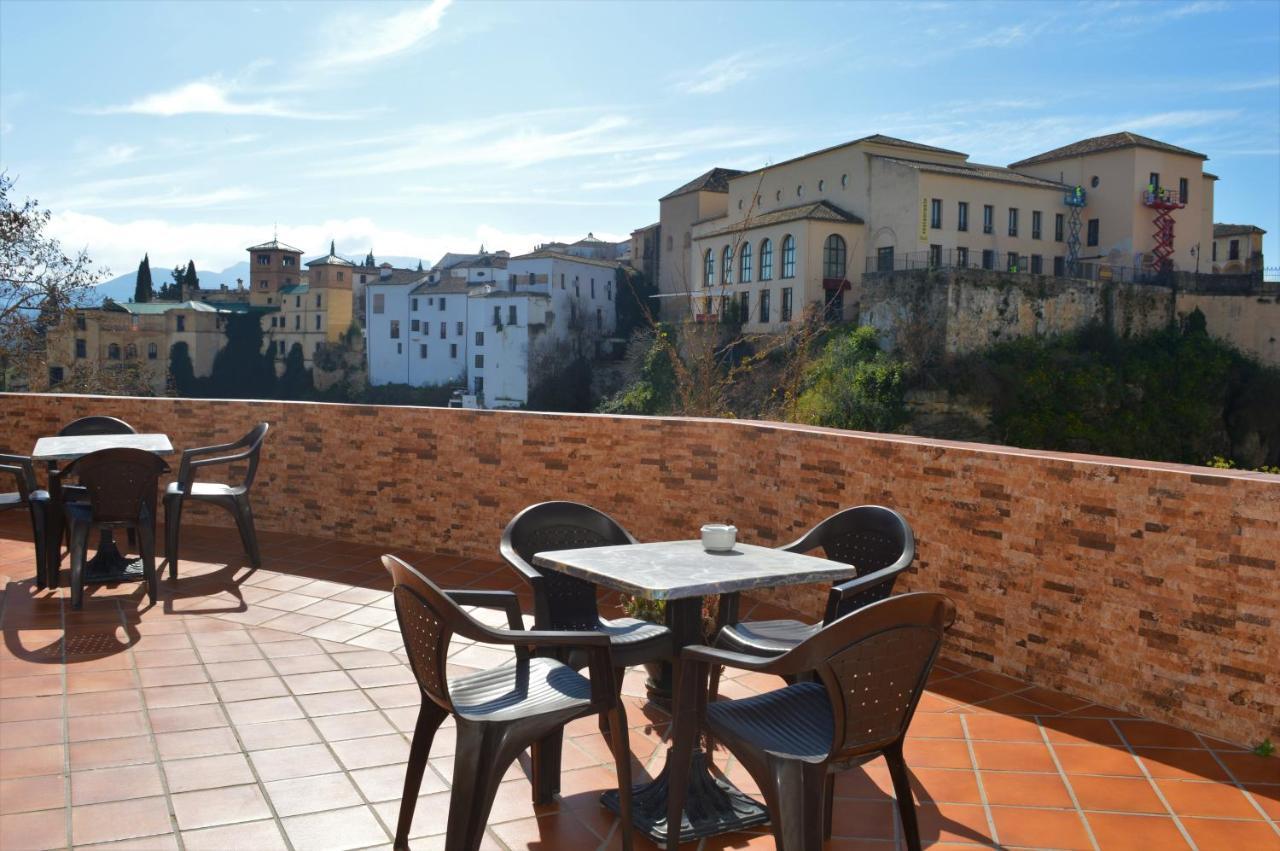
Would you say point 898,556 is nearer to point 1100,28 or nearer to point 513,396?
point 1100,28

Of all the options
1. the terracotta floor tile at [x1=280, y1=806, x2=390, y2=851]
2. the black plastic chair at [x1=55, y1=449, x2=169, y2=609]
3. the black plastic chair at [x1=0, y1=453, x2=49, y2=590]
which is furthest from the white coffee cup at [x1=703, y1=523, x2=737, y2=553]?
the black plastic chair at [x1=0, y1=453, x2=49, y2=590]

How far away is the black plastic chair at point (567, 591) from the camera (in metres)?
2.91

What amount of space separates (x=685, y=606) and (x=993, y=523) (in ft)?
6.71

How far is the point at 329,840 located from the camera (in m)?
2.61

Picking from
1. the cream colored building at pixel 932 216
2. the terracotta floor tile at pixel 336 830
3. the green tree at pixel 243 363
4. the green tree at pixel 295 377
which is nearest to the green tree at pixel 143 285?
the green tree at pixel 243 363

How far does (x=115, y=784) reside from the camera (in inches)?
115

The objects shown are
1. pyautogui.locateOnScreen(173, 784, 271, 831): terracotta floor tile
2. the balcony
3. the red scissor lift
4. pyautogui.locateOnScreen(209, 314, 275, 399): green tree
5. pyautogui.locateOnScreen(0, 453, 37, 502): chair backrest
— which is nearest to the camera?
pyautogui.locateOnScreen(173, 784, 271, 831): terracotta floor tile

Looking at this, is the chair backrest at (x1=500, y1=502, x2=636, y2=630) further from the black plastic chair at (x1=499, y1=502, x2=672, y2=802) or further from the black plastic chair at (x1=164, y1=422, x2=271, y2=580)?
the black plastic chair at (x1=164, y1=422, x2=271, y2=580)

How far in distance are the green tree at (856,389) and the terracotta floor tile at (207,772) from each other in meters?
26.0

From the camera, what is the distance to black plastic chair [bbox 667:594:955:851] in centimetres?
207

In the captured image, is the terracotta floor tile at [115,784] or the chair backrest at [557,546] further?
the chair backrest at [557,546]

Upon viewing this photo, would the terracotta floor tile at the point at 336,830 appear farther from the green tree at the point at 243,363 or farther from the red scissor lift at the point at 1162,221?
the green tree at the point at 243,363

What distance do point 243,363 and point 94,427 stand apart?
58.7 meters

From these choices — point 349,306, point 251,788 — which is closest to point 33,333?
point 251,788
